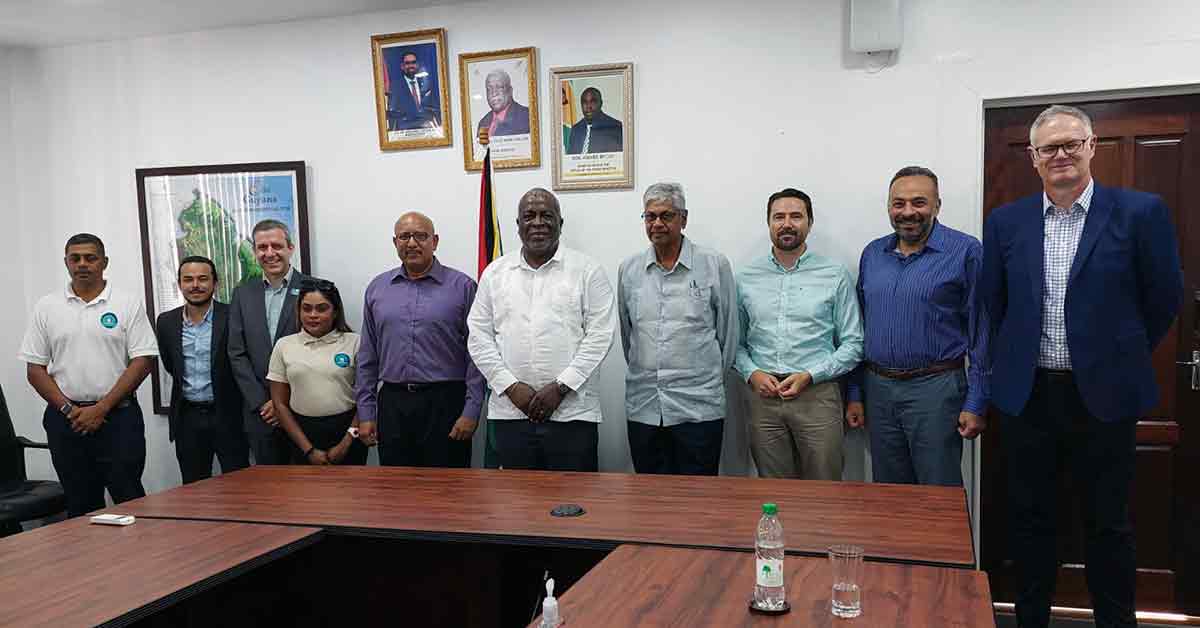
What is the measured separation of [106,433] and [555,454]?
235 cm

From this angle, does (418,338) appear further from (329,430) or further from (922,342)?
(922,342)

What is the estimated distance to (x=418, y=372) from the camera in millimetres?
3816

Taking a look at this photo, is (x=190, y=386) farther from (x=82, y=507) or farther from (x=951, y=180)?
(x=951, y=180)

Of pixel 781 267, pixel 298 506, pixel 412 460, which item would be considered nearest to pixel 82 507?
pixel 412 460

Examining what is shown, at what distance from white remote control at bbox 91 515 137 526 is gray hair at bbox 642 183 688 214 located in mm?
2237

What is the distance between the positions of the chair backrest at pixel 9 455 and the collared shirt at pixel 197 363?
90cm

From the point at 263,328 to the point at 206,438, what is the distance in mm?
642

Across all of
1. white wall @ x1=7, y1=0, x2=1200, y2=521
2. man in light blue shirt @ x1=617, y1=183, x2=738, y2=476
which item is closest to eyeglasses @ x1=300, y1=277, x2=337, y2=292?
white wall @ x1=7, y1=0, x2=1200, y2=521

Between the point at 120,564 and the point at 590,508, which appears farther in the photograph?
the point at 590,508

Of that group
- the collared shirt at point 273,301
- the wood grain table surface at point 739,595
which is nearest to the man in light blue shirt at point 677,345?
the wood grain table surface at point 739,595

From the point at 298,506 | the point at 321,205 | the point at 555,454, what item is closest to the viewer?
the point at 298,506

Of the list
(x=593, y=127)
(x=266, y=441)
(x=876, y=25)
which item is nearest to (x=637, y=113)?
(x=593, y=127)

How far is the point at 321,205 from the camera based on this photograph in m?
4.66

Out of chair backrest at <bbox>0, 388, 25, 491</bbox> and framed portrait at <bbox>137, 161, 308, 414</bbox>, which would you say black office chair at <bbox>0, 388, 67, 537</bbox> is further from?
framed portrait at <bbox>137, 161, 308, 414</bbox>
